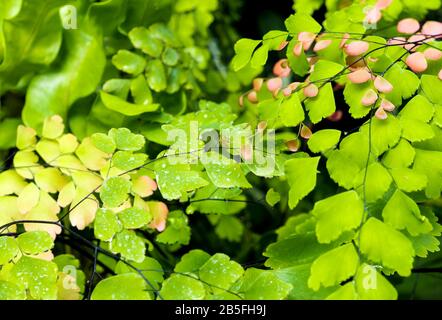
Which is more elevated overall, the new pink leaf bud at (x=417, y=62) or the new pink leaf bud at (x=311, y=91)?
the new pink leaf bud at (x=417, y=62)

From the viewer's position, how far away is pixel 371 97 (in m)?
0.61

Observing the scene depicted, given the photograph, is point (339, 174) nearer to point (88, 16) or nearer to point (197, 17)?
point (88, 16)

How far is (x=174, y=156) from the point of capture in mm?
664

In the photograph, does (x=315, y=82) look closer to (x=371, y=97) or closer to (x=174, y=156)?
(x=371, y=97)

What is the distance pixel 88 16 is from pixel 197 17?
0.97 ft

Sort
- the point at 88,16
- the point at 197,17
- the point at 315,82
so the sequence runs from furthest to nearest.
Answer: the point at 197,17, the point at 88,16, the point at 315,82

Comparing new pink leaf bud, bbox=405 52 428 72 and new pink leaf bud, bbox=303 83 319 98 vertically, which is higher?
new pink leaf bud, bbox=405 52 428 72
